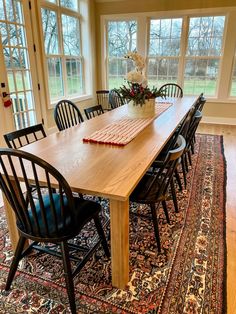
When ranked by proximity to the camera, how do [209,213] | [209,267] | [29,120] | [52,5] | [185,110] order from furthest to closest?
[52,5], [29,120], [185,110], [209,213], [209,267]

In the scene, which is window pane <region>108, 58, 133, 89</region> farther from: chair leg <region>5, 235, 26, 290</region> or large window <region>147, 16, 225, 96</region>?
chair leg <region>5, 235, 26, 290</region>

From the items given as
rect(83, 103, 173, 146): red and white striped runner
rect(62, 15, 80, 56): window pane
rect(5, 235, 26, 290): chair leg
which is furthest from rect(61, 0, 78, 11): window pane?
rect(5, 235, 26, 290): chair leg

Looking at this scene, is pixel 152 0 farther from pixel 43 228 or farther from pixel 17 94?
pixel 43 228

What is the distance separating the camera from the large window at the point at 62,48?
457 cm

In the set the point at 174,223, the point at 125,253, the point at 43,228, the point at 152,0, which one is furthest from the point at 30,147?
the point at 152,0

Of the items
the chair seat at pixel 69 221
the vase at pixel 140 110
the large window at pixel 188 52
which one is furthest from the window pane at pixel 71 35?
the chair seat at pixel 69 221

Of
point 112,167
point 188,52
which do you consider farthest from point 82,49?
point 112,167

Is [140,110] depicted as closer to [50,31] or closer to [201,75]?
[50,31]

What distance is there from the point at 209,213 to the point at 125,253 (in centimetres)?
117

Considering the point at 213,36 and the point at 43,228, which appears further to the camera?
the point at 213,36

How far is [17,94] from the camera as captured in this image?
3830 millimetres

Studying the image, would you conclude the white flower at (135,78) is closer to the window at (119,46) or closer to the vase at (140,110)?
the vase at (140,110)

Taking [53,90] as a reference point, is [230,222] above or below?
below

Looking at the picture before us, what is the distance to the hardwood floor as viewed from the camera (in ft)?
5.14
